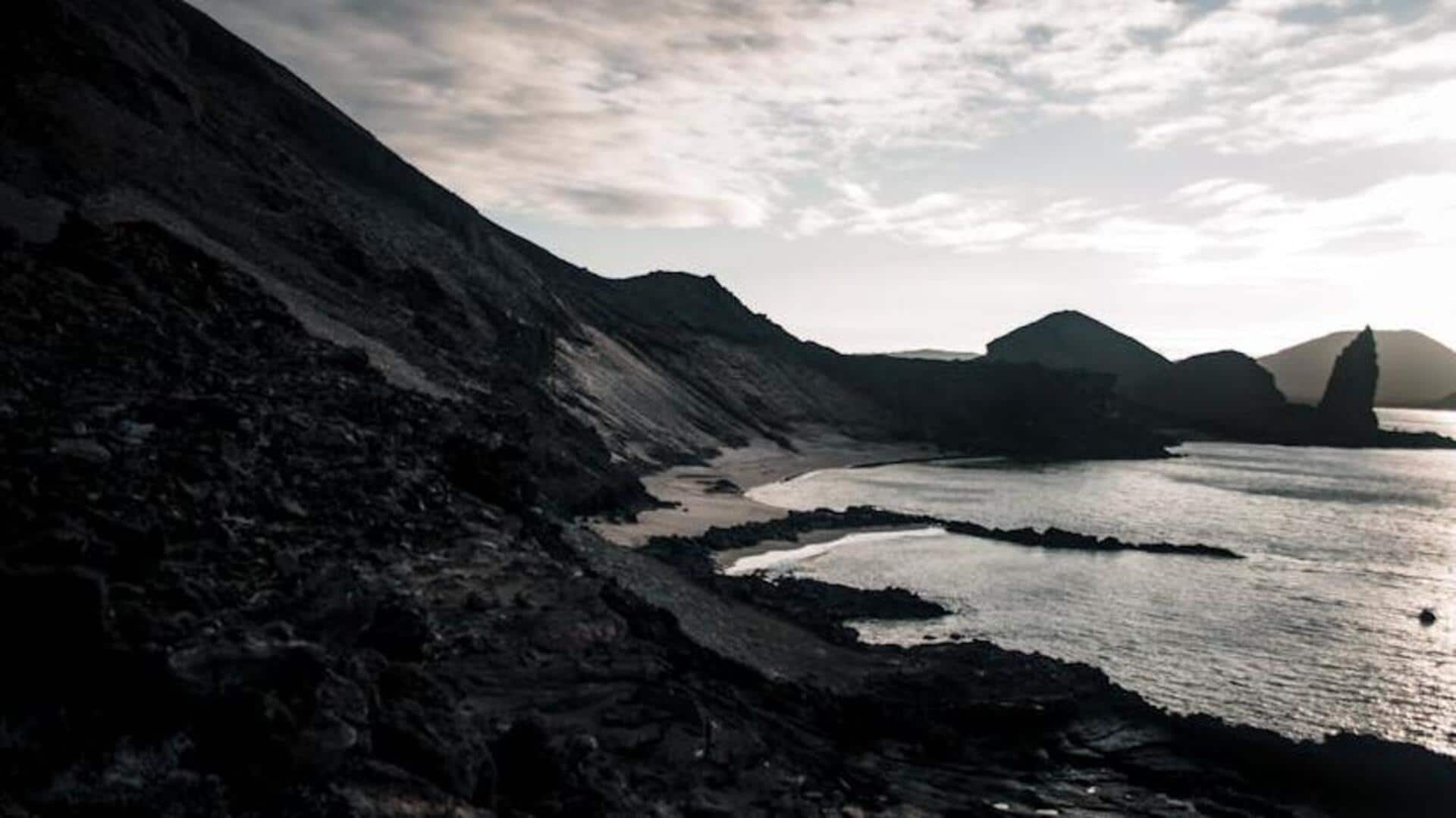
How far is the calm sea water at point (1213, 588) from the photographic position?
36594mm

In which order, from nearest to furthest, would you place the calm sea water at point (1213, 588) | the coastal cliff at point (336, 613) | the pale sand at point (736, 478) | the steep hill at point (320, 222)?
1. the coastal cliff at point (336, 613)
2. the calm sea water at point (1213, 588)
3. the steep hill at point (320, 222)
4. the pale sand at point (736, 478)

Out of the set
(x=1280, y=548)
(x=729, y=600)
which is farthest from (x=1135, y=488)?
(x=729, y=600)

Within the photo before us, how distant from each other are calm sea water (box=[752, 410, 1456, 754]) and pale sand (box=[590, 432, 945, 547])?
5.84m

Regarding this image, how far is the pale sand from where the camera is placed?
63144 millimetres

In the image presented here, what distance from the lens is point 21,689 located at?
12.9 m

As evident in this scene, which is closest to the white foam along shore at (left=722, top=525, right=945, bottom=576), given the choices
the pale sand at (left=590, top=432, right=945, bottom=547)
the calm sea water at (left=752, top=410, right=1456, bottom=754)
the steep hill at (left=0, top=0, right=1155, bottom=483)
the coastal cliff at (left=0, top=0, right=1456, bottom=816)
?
the calm sea water at (left=752, top=410, right=1456, bottom=754)

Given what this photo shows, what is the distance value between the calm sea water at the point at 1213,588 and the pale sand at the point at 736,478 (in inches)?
230

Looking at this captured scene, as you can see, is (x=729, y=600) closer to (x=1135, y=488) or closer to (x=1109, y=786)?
(x=1109, y=786)

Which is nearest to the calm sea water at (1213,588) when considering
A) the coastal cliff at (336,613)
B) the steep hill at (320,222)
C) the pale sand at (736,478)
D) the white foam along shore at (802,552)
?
the white foam along shore at (802,552)

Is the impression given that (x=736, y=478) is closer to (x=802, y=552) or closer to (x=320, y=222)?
(x=802, y=552)

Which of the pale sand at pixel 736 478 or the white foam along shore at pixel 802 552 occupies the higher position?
the pale sand at pixel 736 478

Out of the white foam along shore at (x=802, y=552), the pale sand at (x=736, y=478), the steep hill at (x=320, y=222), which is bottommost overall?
the white foam along shore at (x=802, y=552)

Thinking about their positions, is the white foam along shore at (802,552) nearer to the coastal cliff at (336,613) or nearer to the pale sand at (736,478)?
the pale sand at (736,478)

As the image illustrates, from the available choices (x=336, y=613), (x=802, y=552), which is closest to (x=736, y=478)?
(x=802, y=552)
